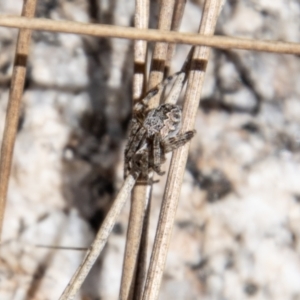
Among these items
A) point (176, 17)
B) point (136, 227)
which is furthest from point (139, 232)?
point (176, 17)

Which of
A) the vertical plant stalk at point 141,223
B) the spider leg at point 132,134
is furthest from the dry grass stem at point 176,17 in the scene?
the spider leg at point 132,134

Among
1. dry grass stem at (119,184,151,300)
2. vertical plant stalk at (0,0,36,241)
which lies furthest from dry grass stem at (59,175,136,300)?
vertical plant stalk at (0,0,36,241)

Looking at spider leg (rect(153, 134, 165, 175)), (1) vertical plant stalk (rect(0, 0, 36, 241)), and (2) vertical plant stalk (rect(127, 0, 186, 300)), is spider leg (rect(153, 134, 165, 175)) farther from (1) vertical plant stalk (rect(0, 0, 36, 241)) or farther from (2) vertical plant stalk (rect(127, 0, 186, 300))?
(1) vertical plant stalk (rect(0, 0, 36, 241))

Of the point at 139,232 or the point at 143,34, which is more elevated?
the point at 143,34

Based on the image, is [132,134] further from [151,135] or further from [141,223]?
[141,223]

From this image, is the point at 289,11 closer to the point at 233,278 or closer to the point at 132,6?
the point at 132,6

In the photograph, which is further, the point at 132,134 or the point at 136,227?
the point at 132,134

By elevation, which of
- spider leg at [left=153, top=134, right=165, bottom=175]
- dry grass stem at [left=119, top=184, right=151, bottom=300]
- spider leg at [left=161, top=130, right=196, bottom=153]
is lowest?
dry grass stem at [left=119, top=184, right=151, bottom=300]
